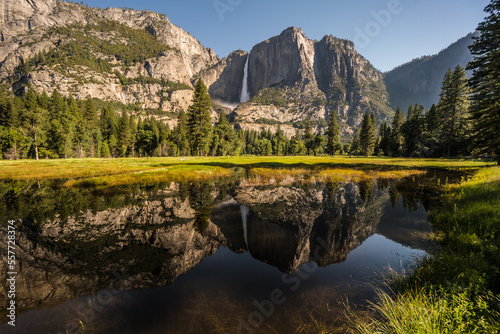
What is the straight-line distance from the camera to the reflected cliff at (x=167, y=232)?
246 inches

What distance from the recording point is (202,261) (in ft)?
24.2

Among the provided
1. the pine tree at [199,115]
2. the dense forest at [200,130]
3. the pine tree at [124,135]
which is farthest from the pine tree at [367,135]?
the pine tree at [124,135]

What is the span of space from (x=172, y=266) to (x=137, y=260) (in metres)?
1.36

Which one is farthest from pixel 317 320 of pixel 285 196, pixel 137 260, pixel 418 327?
pixel 285 196

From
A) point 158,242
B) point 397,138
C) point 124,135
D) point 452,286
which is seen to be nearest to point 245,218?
point 158,242

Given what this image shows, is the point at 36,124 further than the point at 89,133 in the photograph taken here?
No

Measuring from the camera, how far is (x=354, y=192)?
707 inches

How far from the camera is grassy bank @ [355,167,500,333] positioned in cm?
327

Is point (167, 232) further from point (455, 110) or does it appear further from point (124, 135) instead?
point (124, 135)

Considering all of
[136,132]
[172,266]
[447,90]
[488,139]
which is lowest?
[172,266]

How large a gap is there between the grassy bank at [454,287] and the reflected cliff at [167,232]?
1444 millimetres

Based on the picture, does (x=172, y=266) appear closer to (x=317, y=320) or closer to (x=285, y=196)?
(x=317, y=320)

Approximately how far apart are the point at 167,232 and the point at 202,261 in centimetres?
307

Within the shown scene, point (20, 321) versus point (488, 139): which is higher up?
point (488, 139)
